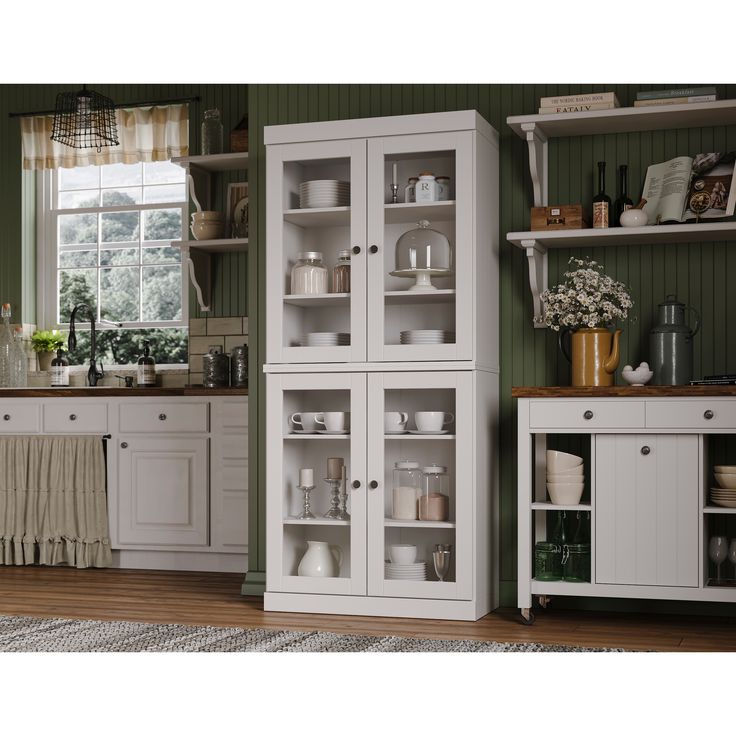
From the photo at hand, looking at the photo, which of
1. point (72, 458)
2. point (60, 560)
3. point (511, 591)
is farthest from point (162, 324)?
point (511, 591)

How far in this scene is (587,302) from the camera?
3.83m

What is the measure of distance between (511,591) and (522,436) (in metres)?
0.71

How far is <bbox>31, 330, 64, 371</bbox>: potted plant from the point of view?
603cm

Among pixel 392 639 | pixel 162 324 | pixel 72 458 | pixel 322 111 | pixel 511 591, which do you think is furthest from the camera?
pixel 162 324

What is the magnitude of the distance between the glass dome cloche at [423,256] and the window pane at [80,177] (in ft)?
9.35

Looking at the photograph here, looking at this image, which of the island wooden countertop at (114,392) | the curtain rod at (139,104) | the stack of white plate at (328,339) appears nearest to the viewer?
the stack of white plate at (328,339)

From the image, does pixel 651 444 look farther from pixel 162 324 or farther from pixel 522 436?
pixel 162 324

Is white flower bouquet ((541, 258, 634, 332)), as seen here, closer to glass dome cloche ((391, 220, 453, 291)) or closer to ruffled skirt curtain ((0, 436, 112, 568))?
glass dome cloche ((391, 220, 453, 291))

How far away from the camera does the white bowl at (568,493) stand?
12.4 ft

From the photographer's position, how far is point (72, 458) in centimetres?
523

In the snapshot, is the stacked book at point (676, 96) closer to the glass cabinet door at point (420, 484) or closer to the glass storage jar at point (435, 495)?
the glass cabinet door at point (420, 484)

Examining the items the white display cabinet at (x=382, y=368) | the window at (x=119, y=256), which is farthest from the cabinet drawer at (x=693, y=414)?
the window at (x=119, y=256)

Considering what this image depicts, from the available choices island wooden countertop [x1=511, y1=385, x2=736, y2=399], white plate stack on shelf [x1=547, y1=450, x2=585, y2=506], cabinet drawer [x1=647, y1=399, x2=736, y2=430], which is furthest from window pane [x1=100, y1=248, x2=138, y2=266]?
cabinet drawer [x1=647, y1=399, x2=736, y2=430]

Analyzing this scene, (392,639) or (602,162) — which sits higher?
(602,162)
